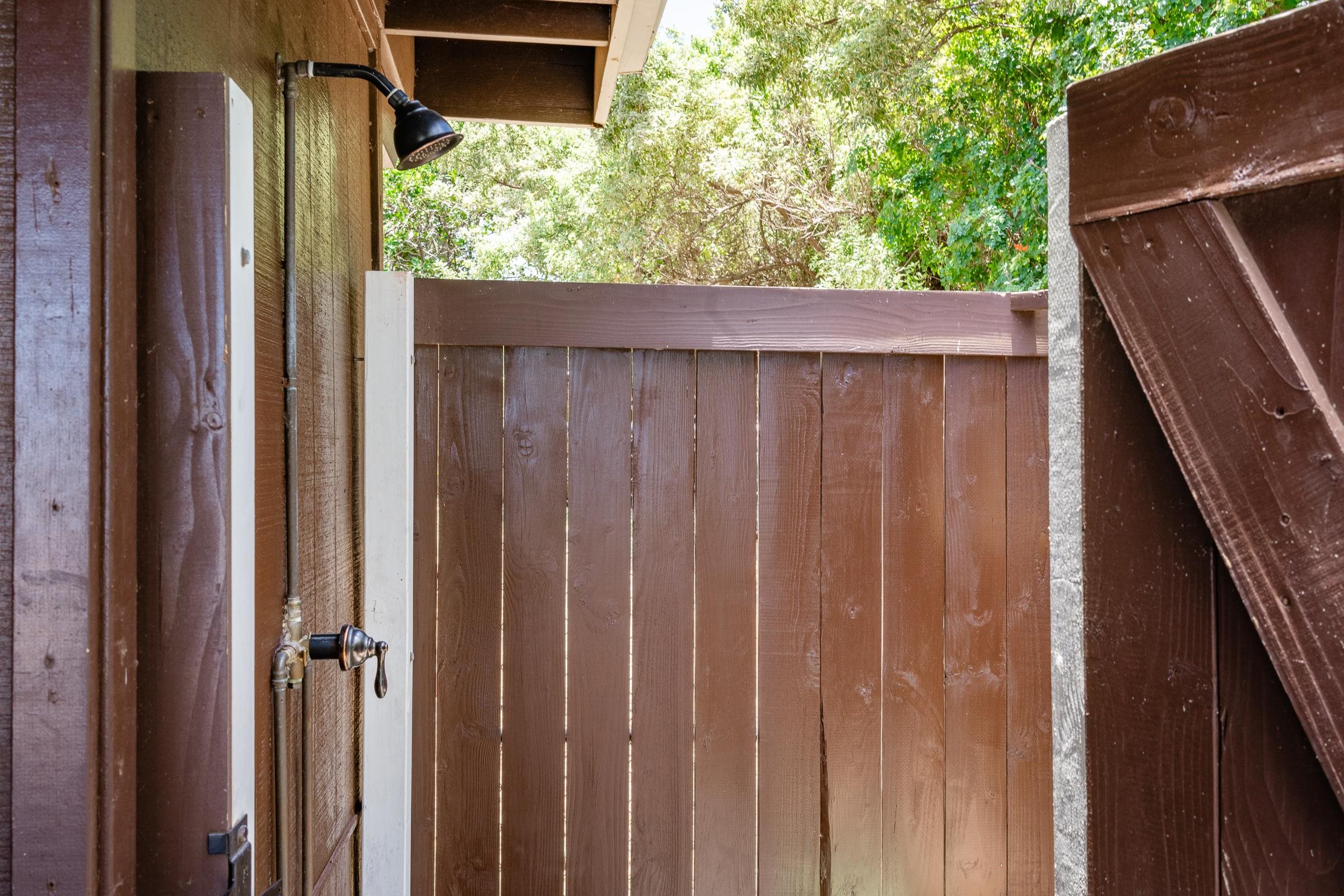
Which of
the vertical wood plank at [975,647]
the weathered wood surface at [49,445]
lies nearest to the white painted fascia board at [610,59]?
the vertical wood plank at [975,647]

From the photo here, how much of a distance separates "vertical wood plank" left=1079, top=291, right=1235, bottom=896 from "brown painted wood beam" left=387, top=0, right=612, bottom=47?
1684 mm

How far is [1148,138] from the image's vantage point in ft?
2.51

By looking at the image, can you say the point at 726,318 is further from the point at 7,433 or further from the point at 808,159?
the point at 808,159

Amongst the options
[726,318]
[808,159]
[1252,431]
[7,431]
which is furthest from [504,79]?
[808,159]

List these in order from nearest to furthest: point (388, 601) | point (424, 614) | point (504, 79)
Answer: point (388, 601) < point (424, 614) < point (504, 79)

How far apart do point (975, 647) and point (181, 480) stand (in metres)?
1.64

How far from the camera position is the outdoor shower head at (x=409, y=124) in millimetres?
1340

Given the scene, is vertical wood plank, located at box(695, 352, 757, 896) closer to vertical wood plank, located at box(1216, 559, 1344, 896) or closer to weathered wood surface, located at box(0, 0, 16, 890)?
vertical wood plank, located at box(1216, 559, 1344, 896)

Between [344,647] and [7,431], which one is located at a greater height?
[7,431]

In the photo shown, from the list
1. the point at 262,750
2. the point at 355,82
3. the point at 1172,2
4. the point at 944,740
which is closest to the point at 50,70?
the point at 262,750

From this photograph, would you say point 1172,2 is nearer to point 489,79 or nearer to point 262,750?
point 489,79

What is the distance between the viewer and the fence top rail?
5.91ft

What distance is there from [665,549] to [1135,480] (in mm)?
1137

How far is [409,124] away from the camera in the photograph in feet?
4.67
